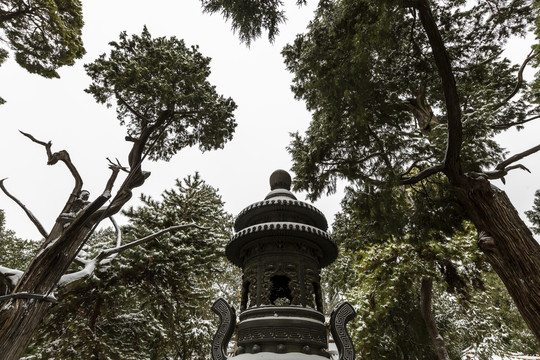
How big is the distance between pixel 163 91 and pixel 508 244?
26.9ft

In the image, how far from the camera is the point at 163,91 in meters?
7.98

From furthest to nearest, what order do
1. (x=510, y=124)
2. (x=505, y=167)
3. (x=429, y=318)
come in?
(x=429, y=318) → (x=510, y=124) → (x=505, y=167)

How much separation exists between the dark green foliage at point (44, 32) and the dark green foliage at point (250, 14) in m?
5.30

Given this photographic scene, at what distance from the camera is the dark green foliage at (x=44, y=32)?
6902 millimetres

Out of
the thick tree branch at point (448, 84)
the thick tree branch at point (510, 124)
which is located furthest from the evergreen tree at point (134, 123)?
the thick tree branch at point (510, 124)

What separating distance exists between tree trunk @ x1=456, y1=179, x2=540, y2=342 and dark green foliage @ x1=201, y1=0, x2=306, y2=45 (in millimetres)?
3862

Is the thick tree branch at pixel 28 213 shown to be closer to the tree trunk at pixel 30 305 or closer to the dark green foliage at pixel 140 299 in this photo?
the tree trunk at pixel 30 305

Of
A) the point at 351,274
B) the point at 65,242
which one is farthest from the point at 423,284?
the point at 65,242

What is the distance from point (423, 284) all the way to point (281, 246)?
795 centimetres

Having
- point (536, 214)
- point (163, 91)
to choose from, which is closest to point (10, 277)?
point (163, 91)

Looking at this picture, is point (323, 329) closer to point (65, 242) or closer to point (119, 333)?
point (65, 242)

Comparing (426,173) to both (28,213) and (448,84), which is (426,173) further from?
(28,213)

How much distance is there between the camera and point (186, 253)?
327 inches

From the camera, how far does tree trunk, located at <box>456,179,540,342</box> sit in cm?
361
